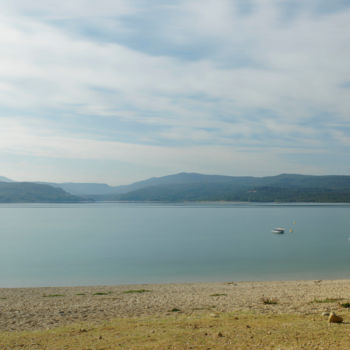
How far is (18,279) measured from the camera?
3400 cm

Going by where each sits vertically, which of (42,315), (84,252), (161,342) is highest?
Answer: (161,342)

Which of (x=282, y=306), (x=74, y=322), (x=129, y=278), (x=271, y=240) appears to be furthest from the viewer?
(x=271, y=240)

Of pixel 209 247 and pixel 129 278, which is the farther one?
pixel 209 247

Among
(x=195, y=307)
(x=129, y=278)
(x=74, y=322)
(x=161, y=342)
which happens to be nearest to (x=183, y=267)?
(x=129, y=278)

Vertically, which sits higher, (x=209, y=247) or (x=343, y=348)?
(x=343, y=348)

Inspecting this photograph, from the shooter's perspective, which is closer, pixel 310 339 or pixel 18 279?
pixel 310 339

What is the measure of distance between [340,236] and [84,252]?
44.9m

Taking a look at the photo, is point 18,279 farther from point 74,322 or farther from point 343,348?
point 343,348

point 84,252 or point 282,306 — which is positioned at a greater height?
point 282,306

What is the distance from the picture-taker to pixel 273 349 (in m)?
7.86

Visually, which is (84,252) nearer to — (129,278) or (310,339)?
(129,278)

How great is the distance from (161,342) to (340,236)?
71.2 meters

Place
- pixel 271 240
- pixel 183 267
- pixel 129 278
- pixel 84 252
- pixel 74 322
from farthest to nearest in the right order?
pixel 271 240 → pixel 84 252 → pixel 183 267 → pixel 129 278 → pixel 74 322

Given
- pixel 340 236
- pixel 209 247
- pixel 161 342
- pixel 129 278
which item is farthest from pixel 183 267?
pixel 340 236
